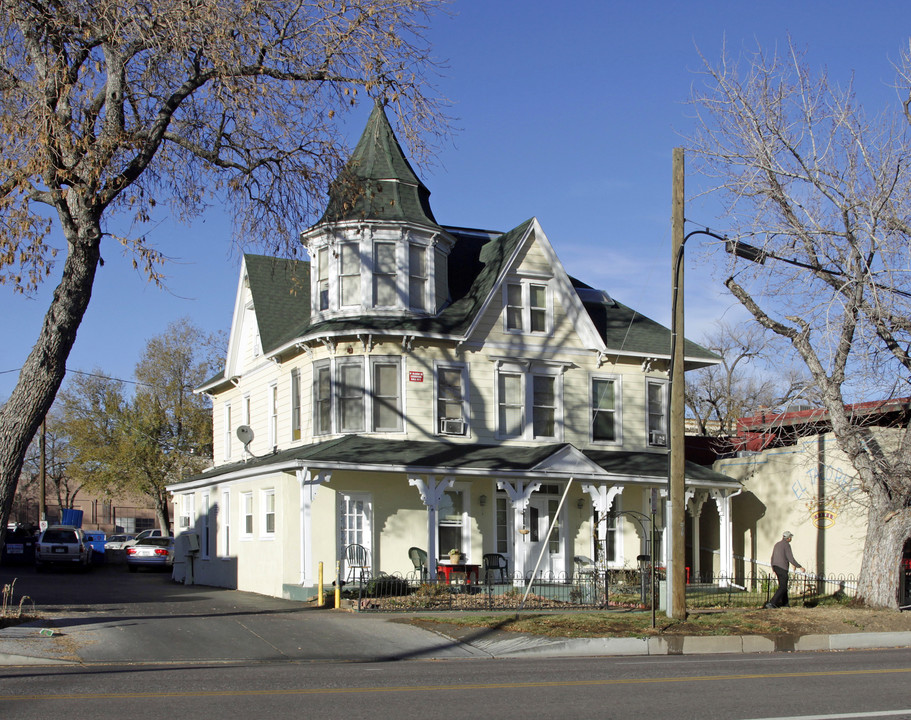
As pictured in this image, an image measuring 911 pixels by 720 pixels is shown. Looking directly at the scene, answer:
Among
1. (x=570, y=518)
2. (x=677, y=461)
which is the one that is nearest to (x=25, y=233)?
(x=677, y=461)

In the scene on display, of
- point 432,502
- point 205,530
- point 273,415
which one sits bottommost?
point 205,530

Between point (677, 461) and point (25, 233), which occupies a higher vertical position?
point (25, 233)

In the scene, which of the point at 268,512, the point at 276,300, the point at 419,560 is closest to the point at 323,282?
the point at 276,300

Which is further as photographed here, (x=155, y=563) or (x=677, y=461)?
(x=155, y=563)

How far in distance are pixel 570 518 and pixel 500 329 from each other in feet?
17.6

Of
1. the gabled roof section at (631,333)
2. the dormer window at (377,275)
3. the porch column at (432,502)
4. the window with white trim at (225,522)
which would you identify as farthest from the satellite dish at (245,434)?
the gabled roof section at (631,333)

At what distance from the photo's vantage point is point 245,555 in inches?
1094

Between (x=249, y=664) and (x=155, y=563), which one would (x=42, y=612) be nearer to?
(x=249, y=664)

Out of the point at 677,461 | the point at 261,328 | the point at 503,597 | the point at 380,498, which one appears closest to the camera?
the point at 677,461

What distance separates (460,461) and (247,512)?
724 centimetres

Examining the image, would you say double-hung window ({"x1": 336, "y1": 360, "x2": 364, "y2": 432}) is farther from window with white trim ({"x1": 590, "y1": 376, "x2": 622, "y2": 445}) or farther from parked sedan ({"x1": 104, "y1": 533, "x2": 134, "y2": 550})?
parked sedan ({"x1": 104, "y1": 533, "x2": 134, "y2": 550})

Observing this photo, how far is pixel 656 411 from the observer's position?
1147 inches

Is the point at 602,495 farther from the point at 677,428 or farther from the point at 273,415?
the point at 273,415

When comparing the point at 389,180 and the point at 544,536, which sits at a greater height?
the point at 389,180
